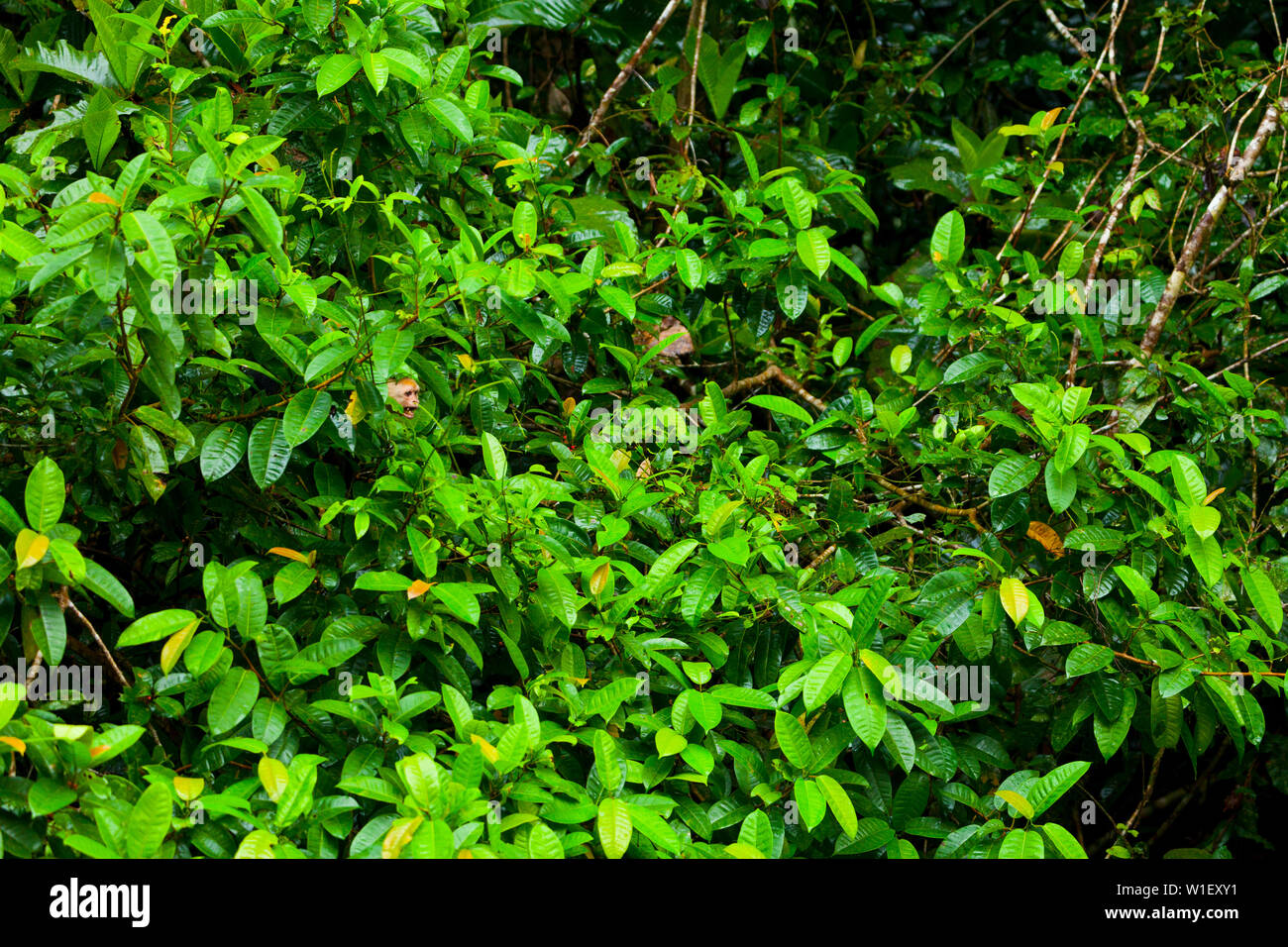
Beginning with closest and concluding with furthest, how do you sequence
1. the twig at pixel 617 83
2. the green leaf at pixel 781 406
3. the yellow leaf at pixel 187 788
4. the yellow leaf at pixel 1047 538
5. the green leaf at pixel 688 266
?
the yellow leaf at pixel 187 788 < the yellow leaf at pixel 1047 538 < the green leaf at pixel 688 266 < the green leaf at pixel 781 406 < the twig at pixel 617 83

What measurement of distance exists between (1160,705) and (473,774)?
4.75 ft

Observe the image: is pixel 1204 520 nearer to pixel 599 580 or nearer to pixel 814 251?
pixel 814 251

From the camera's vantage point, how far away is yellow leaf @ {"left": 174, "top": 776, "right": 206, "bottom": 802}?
64.4 inches

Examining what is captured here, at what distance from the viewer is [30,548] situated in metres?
1.69

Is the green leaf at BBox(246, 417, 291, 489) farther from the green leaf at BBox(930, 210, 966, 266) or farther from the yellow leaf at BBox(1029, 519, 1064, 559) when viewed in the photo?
the green leaf at BBox(930, 210, 966, 266)

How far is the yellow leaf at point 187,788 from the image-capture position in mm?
1635

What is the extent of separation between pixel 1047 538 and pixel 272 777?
5.57ft

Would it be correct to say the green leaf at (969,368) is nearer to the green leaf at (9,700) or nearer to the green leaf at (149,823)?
the green leaf at (149,823)

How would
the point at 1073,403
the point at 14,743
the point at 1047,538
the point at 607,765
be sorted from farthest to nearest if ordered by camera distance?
the point at 1047,538 → the point at 1073,403 → the point at 607,765 → the point at 14,743

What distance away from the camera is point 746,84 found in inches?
155

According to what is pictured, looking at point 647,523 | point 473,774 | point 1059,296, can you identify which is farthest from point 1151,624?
point 473,774

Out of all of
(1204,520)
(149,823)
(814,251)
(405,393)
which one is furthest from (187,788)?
(1204,520)

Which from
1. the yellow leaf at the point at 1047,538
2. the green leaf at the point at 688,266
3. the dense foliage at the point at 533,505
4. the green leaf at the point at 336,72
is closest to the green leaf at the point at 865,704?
the dense foliage at the point at 533,505

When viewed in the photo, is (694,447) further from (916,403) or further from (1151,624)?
(1151,624)
